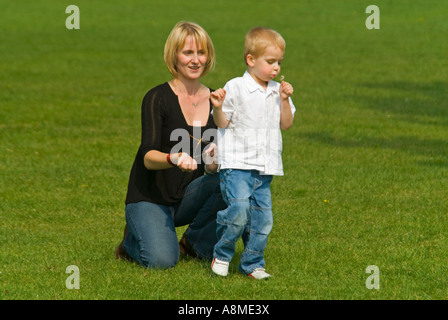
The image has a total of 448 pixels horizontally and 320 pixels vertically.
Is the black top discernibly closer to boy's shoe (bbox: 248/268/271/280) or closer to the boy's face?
the boy's face

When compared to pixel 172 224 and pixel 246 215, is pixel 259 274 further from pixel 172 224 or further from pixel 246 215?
pixel 172 224

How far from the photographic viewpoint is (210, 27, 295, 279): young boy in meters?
5.48

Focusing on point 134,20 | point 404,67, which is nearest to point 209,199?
point 404,67

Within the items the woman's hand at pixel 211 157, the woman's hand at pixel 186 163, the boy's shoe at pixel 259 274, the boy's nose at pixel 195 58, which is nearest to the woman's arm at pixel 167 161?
the woman's hand at pixel 186 163

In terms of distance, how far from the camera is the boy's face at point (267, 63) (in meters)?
5.45

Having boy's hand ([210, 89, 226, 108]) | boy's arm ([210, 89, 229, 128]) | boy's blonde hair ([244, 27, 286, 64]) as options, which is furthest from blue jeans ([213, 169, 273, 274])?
boy's blonde hair ([244, 27, 286, 64])

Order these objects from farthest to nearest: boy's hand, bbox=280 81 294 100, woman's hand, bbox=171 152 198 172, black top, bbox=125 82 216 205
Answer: black top, bbox=125 82 216 205
boy's hand, bbox=280 81 294 100
woman's hand, bbox=171 152 198 172

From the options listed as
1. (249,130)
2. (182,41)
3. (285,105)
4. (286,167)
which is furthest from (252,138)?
(286,167)

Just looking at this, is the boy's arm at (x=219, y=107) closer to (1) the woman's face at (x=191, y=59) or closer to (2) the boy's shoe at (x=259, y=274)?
(1) the woman's face at (x=191, y=59)

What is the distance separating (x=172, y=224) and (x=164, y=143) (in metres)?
0.60

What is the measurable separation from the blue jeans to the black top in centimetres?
53

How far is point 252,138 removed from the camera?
18.1ft

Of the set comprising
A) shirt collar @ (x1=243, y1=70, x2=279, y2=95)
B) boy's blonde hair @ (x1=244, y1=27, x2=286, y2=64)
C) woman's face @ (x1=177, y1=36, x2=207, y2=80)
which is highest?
boy's blonde hair @ (x1=244, y1=27, x2=286, y2=64)
